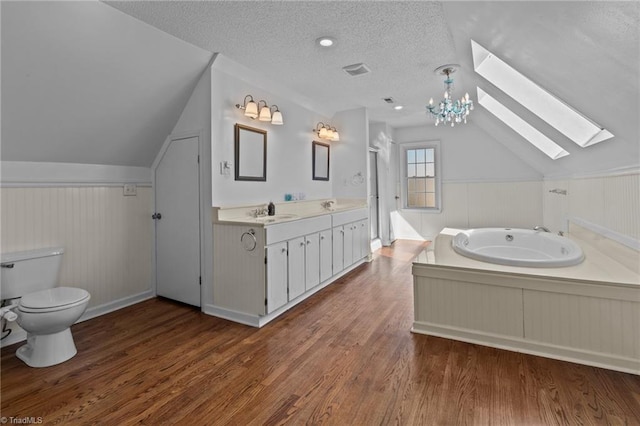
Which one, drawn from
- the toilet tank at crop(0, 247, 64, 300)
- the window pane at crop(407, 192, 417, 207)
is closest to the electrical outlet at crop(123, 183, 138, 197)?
the toilet tank at crop(0, 247, 64, 300)

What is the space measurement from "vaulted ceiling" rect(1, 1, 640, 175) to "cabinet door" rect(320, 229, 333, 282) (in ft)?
5.71

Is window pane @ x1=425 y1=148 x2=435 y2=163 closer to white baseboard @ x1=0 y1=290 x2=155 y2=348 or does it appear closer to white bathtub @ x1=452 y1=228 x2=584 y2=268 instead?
white bathtub @ x1=452 y1=228 x2=584 y2=268

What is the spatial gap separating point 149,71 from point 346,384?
2725 millimetres

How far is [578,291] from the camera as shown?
2061 mm

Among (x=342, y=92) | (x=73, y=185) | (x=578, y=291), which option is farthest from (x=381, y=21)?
(x=73, y=185)

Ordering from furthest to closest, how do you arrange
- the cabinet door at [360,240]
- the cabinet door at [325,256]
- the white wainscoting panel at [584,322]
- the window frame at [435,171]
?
the window frame at [435,171] < the cabinet door at [360,240] < the cabinet door at [325,256] < the white wainscoting panel at [584,322]

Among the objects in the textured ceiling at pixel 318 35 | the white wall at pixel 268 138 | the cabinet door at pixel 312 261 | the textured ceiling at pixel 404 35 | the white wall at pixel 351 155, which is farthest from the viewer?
the white wall at pixel 351 155

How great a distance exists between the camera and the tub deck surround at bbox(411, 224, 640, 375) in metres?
1.98

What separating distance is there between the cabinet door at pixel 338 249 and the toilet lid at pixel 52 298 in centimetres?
241

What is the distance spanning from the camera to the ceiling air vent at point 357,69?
3.17 metres

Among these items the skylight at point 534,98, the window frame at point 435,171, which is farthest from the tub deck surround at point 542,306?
the window frame at point 435,171

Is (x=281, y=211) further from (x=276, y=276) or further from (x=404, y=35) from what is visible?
(x=404, y=35)

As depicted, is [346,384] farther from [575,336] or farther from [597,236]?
[597,236]

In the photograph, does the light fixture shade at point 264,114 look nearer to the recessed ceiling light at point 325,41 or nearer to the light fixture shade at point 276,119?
the light fixture shade at point 276,119
